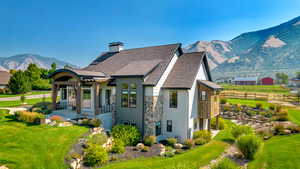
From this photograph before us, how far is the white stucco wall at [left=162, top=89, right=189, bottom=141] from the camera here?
14227mm

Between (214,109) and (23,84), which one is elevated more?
(23,84)

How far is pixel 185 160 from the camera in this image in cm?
1022

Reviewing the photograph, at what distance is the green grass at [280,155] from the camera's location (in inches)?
366

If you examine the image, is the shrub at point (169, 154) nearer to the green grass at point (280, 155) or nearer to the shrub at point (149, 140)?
the shrub at point (149, 140)

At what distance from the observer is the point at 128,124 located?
15.3m

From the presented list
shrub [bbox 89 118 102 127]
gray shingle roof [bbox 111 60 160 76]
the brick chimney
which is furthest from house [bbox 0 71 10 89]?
gray shingle roof [bbox 111 60 160 76]

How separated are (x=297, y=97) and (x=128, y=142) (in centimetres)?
3372

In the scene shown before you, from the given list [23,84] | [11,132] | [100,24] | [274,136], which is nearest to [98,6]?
[100,24]

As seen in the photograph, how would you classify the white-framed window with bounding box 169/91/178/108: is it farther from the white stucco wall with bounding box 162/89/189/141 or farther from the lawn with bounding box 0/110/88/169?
the lawn with bounding box 0/110/88/169

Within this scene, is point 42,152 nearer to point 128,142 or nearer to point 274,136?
point 128,142

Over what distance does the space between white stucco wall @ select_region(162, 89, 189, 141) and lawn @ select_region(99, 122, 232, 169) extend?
7.03 ft

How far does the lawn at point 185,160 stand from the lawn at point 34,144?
123 inches

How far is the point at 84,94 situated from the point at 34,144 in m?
7.78

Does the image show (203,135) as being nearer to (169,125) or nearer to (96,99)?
(169,125)
